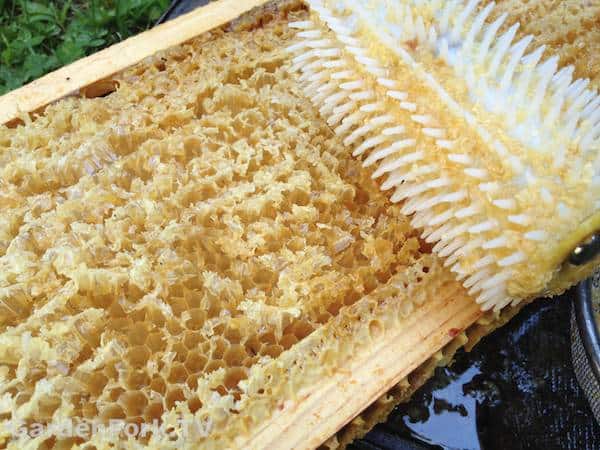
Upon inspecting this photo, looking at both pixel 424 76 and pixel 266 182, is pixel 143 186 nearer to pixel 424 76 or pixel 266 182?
pixel 266 182

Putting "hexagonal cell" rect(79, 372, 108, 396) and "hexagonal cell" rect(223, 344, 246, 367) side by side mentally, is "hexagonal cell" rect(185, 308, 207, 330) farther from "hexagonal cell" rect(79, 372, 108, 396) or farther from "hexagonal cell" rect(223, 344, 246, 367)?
"hexagonal cell" rect(79, 372, 108, 396)

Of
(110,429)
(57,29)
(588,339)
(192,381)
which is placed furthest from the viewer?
(57,29)

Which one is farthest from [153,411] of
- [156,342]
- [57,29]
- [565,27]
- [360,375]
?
[57,29]

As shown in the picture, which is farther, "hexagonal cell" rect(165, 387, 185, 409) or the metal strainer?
the metal strainer

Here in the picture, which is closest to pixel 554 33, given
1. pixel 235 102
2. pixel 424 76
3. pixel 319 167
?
pixel 424 76

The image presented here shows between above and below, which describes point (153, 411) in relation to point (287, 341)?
below

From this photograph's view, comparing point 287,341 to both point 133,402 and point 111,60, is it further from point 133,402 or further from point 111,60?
point 111,60

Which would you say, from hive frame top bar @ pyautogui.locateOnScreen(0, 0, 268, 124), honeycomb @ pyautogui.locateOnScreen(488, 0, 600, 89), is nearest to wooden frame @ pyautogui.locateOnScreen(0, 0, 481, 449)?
hive frame top bar @ pyautogui.locateOnScreen(0, 0, 268, 124)
